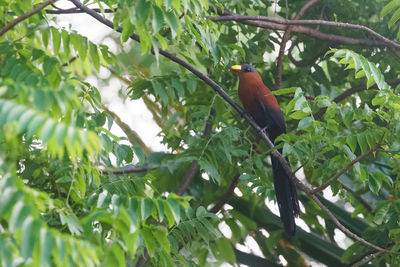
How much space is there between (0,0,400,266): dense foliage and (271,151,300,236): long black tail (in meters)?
0.15

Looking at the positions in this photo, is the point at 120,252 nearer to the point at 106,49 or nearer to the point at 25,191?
the point at 25,191

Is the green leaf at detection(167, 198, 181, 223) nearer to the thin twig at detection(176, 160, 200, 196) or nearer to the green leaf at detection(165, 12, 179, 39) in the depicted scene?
the green leaf at detection(165, 12, 179, 39)

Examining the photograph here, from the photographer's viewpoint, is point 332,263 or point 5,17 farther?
point 332,263

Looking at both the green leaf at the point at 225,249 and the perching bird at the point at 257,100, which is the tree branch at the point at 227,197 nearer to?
the green leaf at the point at 225,249

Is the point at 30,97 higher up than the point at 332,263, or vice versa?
the point at 30,97

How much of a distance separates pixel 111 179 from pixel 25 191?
90 centimetres

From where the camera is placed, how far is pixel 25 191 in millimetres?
1312

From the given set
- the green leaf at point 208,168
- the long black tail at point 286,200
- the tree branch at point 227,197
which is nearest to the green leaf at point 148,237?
the green leaf at point 208,168

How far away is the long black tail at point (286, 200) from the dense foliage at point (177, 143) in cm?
15

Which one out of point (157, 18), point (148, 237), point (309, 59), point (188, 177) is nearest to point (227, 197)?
point (188, 177)

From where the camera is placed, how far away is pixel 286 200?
10.1 ft

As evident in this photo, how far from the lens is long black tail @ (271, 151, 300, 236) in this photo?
3027 mm

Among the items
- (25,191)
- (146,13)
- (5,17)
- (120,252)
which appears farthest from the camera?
(5,17)

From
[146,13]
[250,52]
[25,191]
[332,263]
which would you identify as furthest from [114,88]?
[25,191]
